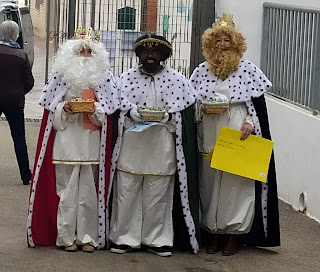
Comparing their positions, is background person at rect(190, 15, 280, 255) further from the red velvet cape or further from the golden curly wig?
the red velvet cape

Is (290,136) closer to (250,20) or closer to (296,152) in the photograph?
(296,152)

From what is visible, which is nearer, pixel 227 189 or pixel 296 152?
pixel 227 189

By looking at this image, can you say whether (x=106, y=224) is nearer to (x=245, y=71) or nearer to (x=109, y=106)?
(x=109, y=106)

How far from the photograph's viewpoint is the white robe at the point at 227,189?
887 cm

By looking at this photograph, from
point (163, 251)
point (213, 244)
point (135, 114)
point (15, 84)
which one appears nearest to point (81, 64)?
point (135, 114)

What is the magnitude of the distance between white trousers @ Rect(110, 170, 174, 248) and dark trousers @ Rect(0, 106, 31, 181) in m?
3.25

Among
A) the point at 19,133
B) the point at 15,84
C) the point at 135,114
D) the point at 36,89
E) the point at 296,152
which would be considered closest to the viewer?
the point at 135,114

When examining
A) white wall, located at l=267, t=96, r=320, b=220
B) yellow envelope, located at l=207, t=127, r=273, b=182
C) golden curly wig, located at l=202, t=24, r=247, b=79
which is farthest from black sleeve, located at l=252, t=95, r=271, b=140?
white wall, located at l=267, t=96, r=320, b=220

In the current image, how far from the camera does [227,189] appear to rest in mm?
8914

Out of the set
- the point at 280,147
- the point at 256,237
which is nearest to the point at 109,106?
the point at 256,237

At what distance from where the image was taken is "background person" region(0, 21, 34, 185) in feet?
38.0

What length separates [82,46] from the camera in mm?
8836

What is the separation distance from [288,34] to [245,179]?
141 inches

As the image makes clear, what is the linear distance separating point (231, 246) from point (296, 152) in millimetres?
2526
